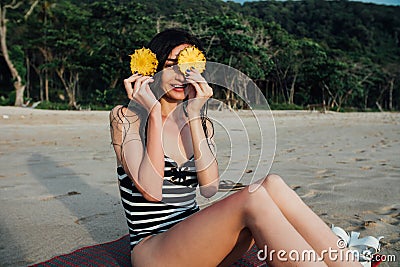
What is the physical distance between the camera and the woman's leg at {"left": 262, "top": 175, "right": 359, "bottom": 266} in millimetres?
1579

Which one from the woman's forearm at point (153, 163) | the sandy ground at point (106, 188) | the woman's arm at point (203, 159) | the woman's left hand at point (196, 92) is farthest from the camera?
the sandy ground at point (106, 188)

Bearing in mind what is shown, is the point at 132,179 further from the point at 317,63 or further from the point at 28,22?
the point at 317,63

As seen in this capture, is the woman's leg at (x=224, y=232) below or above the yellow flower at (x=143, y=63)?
below

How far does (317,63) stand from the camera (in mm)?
29156

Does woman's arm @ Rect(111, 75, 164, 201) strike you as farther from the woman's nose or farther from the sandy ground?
the sandy ground

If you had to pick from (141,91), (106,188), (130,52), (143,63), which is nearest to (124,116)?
(141,91)

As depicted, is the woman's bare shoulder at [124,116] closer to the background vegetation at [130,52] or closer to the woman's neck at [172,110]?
the woman's neck at [172,110]

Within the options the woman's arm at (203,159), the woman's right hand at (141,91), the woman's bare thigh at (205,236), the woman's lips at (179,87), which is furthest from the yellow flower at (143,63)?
the woman's bare thigh at (205,236)

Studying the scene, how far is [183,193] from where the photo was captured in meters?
1.91

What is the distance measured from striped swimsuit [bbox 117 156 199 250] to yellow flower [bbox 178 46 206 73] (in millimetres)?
424

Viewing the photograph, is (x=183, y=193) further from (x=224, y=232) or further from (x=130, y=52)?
(x=130, y=52)

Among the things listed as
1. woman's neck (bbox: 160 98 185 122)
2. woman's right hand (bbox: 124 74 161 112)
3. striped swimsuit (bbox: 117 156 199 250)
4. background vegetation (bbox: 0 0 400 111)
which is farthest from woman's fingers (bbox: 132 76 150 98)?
background vegetation (bbox: 0 0 400 111)

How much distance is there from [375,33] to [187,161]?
62571 mm

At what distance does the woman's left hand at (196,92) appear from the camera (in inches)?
72.2
